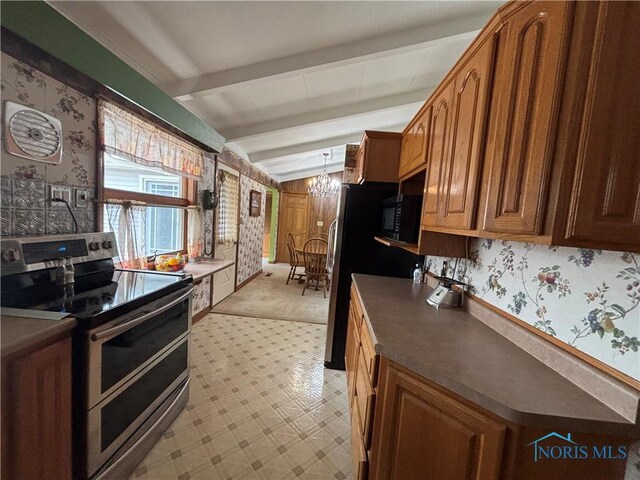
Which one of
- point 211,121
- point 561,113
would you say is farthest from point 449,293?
point 211,121

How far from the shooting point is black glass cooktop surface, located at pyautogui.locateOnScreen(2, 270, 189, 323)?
1.05 metres

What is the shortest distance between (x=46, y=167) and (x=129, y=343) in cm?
107

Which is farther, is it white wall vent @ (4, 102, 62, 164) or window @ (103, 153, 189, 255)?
window @ (103, 153, 189, 255)

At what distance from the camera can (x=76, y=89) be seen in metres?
1.54

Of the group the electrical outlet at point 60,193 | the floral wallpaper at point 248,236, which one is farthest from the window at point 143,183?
the floral wallpaper at point 248,236

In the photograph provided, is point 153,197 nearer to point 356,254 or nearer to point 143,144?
point 143,144

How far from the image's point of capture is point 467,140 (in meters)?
1.12

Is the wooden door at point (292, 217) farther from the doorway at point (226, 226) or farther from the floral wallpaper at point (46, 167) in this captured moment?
the floral wallpaper at point (46, 167)

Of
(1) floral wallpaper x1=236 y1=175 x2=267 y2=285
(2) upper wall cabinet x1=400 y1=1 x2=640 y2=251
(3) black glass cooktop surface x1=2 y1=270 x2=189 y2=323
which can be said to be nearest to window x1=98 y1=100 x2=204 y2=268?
(3) black glass cooktop surface x1=2 y1=270 x2=189 y2=323

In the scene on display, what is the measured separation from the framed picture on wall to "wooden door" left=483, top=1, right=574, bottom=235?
4.26 metres

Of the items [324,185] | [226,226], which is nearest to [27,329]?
[226,226]

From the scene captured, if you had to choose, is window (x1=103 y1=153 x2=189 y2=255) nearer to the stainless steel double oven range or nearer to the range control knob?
the stainless steel double oven range

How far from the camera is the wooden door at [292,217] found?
7293 millimetres

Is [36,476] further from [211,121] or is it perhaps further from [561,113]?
[211,121]
